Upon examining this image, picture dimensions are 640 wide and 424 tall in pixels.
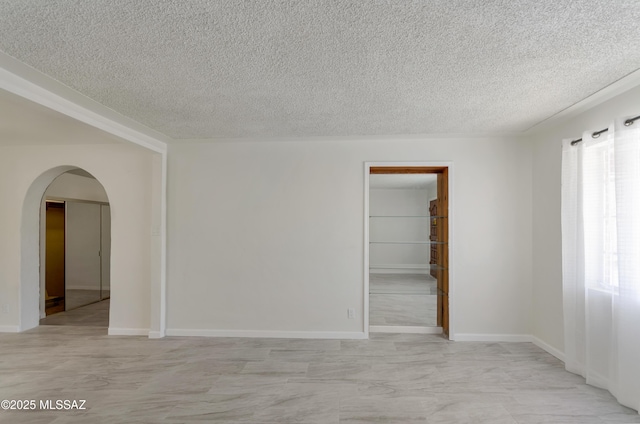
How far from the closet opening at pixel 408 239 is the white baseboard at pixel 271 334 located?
406 millimetres

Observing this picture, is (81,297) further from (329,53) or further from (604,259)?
(604,259)

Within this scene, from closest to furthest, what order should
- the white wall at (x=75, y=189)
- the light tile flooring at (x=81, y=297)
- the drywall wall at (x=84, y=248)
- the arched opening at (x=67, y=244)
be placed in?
1. the arched opening at (x=67, y=244)
2. the white wall at (x=75, y=189)
3. the light tile flooring at (x=81, y=297)
4. the drywall wall at (x=84, y=248)

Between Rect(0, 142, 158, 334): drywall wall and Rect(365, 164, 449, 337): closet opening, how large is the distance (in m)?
2.94

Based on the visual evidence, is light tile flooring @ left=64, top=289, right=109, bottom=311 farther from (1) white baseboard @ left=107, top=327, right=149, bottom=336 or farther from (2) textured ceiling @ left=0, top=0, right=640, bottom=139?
(2) textured ceiling @ left=0, top=0, right=640, bottom=139

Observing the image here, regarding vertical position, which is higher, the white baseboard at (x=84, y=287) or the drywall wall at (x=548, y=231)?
the drywall wall at (x=548, y=231)

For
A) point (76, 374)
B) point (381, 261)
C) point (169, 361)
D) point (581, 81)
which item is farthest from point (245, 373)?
point (581, 81)

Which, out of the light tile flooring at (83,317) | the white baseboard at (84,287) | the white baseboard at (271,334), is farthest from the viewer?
the white baseboard at (84,287)

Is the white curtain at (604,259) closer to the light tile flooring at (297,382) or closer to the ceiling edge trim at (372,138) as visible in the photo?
the light tile flooring at (297,382)

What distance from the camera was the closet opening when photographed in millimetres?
4418

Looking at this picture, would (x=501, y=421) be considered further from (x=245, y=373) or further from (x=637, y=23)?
(x=637, y=23)

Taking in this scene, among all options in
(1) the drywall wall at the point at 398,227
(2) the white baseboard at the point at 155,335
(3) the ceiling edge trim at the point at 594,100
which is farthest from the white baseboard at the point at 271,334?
(3) the ceiling edge trim at the point at 594,100

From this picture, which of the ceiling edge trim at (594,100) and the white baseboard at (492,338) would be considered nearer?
the ceiling edge trim at (594,100)

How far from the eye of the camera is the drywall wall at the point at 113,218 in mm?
4473

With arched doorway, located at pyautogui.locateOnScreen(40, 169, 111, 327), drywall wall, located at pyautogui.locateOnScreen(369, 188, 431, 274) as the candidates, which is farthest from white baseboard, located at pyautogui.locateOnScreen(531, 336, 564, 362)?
arched doorway, located at pyautogui.locateOnScreen(40, 169, 111, 327)
